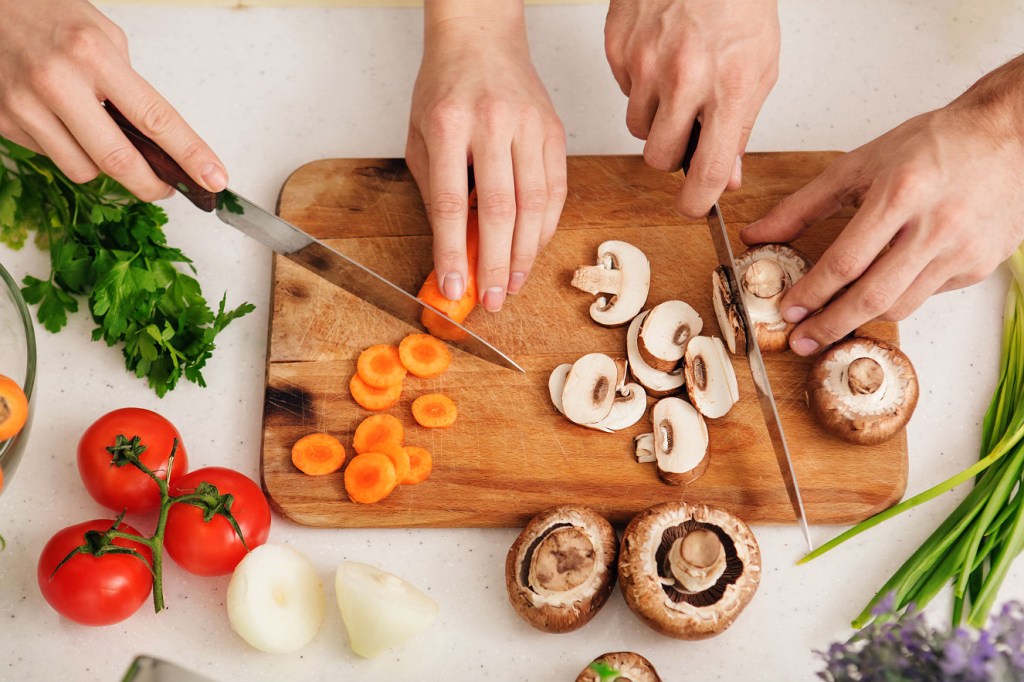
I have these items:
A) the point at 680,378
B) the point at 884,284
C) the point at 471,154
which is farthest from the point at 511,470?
the point at 884,284

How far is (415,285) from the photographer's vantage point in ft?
7.00

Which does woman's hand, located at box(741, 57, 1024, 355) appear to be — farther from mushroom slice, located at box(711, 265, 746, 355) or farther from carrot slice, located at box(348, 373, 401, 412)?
carrot slice, located at box(348, 373, 401, 412)

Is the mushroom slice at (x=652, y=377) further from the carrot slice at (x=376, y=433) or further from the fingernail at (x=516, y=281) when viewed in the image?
the carrot slice at (x=376, y=433)

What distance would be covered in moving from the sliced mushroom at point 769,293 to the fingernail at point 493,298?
1.73 ft

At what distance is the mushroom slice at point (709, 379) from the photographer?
1989 millimetres

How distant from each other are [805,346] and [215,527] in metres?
1.30

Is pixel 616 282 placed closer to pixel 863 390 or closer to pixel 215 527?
pixel 863 390

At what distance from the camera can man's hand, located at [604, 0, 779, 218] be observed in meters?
1.86

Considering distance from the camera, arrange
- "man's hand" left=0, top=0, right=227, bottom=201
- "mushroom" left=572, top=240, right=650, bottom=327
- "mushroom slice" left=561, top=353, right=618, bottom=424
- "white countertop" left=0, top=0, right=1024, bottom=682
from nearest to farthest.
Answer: "man's hand" left=0, top=0, right=227, bottom=201 < "white countertop" left=0, top=0, right=1024, bottom=682 < "mushroom slice" left=561, top=353, right=618, bottom=424 < "mushroom" left=572, top=240, right=650, bottom=327

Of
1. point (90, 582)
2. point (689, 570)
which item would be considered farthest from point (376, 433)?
point (689, 570)

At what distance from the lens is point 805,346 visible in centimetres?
198

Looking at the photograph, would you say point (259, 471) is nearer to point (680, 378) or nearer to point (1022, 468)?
point (680, 378)

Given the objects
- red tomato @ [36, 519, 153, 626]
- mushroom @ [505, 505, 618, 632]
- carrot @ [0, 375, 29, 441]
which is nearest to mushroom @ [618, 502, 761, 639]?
mushroom @ [505, 505, 618, 632]

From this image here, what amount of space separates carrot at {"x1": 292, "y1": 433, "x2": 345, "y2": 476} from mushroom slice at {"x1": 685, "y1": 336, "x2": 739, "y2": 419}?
0.79 m
